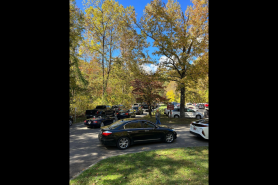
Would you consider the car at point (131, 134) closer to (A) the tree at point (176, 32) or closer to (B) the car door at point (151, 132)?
(B) the car door at point (151, 132)

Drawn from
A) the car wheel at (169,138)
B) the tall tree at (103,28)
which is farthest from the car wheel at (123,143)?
the tall tree at (103,28)

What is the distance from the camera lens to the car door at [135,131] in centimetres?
751

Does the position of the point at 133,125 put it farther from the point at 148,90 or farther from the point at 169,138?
the point at 148,90

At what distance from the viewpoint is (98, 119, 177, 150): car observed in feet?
23.5

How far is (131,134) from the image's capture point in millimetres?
7504

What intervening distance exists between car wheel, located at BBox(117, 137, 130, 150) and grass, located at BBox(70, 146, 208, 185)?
131 cm

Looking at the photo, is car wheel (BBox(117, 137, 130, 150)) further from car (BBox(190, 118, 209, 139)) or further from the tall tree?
the tall tree

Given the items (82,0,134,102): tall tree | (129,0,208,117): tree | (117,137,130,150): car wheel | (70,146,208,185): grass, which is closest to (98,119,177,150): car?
(117,137,130,150): car wheel

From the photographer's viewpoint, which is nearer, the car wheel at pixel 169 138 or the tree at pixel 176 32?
the car wheel at pixel 169 138

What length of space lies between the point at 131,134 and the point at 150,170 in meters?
3.00
